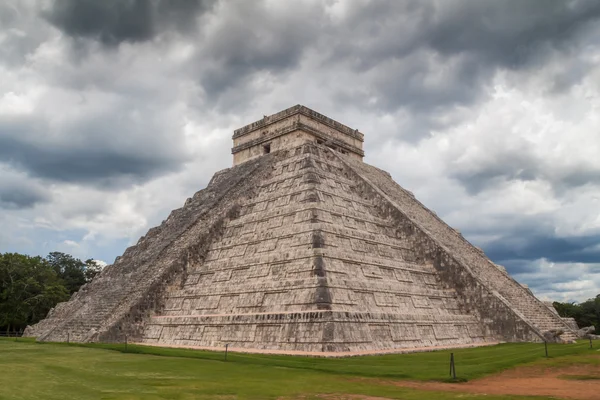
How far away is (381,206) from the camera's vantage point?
22.3 m

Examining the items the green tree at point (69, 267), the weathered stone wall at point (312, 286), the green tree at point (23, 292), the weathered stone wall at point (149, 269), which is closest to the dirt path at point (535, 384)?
the weathered stone wall at point (312, 286)

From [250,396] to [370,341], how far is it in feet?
23.6

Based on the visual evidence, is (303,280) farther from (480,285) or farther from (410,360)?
(480,285)

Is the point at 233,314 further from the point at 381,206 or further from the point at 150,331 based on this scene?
the point at 381,206

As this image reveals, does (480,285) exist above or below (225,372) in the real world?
above

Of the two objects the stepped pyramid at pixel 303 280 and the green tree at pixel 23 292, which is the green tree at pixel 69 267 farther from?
the stepped pyramid at pixel 303 280

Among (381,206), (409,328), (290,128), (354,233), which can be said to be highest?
(290,128)

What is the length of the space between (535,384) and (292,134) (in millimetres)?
18260

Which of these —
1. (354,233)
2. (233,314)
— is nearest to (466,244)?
(354,233)

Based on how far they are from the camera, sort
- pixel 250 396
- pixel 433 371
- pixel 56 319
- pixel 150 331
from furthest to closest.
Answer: pixel 56 319, pixel 150 331, pixel 433 371, pixel 250 396

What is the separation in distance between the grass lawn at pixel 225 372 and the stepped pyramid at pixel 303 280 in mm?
1707

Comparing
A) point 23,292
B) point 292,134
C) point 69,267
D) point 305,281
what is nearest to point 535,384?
point 305,281

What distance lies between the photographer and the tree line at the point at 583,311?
4059 cm

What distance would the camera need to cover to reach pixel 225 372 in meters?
10.5
